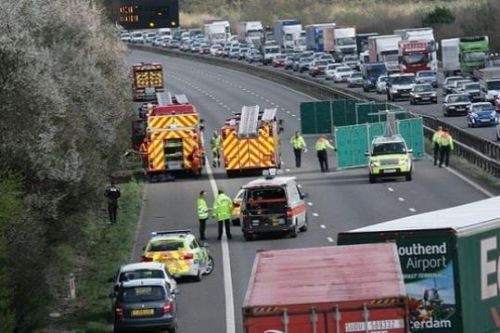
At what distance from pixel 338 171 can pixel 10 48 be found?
1185 inches

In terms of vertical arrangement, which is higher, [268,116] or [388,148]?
[268,116]

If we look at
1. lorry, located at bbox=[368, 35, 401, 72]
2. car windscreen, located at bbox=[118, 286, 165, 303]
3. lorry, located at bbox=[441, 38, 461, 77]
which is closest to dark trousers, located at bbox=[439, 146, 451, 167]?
car windscreen, located at bbox=[118, 286, 165, 303]

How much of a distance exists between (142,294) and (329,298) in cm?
1273

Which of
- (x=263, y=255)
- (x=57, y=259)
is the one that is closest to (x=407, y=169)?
(x=57, y=259)

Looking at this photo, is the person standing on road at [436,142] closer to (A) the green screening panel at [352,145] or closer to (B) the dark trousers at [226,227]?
(A) the green screening panel at [352,145]

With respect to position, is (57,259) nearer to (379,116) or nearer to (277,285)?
(277,285)

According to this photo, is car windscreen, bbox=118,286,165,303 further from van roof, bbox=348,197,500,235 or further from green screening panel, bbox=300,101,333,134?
green screening panel, bbox=300,101,333,134

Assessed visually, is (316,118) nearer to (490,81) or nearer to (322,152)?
(322,152)

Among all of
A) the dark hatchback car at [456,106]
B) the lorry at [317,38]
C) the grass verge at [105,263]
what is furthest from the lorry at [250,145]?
the lorry at [317,38]

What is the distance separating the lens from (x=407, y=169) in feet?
182

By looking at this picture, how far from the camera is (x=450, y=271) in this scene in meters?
21.7

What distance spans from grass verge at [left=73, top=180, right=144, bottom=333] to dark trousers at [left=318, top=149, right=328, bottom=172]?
6731 millimetres

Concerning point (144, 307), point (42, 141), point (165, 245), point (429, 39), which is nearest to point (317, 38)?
point (429, 39)

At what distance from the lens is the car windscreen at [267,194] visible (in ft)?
141
